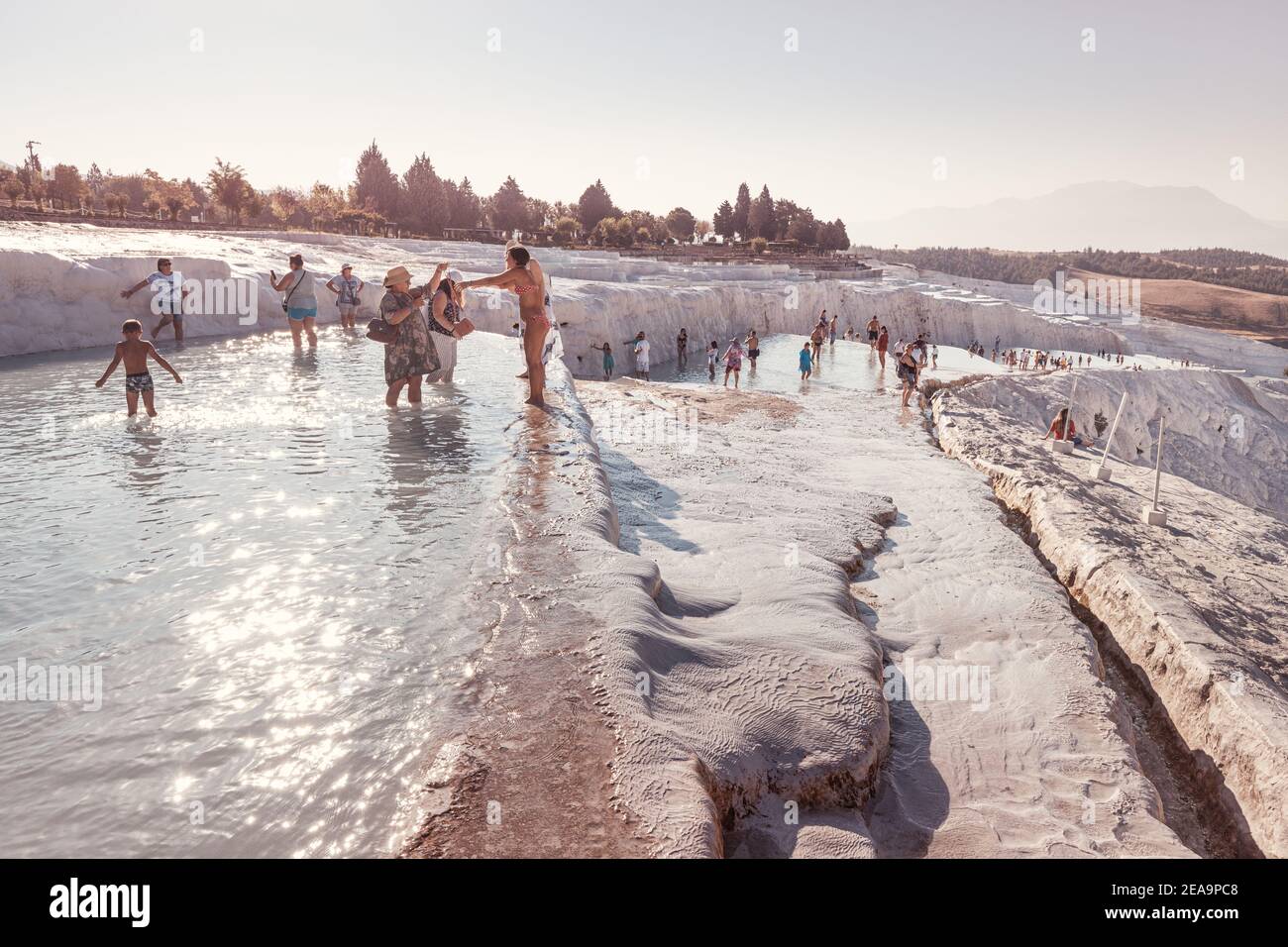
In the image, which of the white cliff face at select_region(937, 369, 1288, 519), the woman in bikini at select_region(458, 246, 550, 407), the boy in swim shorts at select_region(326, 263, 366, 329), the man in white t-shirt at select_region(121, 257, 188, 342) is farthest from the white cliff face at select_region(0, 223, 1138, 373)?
the white cliff face at select_region(937, 369, 1288, 519)

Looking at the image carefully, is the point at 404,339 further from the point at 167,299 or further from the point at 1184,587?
the point at 1184,587

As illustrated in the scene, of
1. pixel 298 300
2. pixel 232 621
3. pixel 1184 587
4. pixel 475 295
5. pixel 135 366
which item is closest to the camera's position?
pixel 232 621

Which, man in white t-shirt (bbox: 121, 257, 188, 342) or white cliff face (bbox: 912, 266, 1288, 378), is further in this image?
white cliff face (bbox: 912, 266, 1288, 378)

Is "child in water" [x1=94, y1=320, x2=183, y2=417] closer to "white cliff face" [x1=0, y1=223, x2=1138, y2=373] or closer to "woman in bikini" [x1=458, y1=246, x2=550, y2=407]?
"woman in bikini" [x1=458, y1=246, x2=550, y2=407]

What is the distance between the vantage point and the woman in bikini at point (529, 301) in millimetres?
7145

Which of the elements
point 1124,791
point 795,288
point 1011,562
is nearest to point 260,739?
point 1124,791

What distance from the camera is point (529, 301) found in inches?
292

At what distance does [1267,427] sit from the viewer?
3130 cm

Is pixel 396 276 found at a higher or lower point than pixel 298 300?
lower

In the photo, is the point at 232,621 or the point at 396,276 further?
the point at 396,276

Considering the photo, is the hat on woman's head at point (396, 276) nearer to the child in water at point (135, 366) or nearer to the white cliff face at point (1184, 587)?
the child in water at point (135, 366)

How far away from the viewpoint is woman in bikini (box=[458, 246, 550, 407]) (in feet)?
23.4

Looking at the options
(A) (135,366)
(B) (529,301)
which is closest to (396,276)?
(B) (529,301)

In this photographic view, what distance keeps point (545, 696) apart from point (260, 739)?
1.01m
